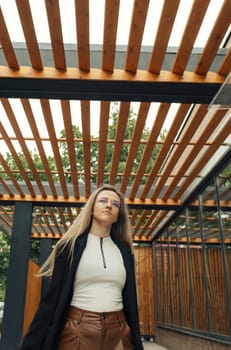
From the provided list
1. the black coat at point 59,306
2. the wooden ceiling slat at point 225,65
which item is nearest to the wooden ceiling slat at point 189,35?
the wooden ceiling slat at point 225,65

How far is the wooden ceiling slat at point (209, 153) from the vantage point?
5.19 m

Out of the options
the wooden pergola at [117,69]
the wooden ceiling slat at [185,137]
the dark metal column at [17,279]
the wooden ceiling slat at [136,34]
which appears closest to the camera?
the wooden ceiling slat at [136,34]

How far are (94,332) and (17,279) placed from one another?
602 cm

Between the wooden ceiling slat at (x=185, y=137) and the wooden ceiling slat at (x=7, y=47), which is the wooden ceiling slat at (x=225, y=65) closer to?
the wooden ceiling slat at (x=185, y=137)

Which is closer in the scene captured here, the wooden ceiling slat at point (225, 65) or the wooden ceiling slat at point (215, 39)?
the wooden ceiling slat at point (215, 39)

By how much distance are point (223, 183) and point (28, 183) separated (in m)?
3.20

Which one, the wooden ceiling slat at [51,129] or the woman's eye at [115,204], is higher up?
the wooden ceiling slat at [51,129]

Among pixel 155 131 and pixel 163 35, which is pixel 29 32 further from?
pixel 155 131

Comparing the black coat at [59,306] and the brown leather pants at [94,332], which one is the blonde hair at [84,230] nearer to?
the black coat at [59,306]

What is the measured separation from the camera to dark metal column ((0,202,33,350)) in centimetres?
700

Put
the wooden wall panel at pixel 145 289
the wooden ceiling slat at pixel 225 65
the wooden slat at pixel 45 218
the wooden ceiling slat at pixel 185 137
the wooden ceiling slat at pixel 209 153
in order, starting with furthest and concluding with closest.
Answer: the wooden wall panel at pixel 145 289
the wooden slat at pixel 45 218
the wooden ceiling slat at pixel 209 153
the wooden ceiling slat at pixel 185 137
the wooden ceiling slat at pixel 225 65

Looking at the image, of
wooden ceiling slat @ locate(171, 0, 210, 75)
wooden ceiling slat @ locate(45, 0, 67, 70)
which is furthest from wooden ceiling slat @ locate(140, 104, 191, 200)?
wooden ceiling slat @ locate(45, 0, 67, 70)

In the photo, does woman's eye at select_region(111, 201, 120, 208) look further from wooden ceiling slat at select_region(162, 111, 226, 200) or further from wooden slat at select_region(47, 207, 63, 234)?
wooden slat at select_region(47, 207, 63, 234)

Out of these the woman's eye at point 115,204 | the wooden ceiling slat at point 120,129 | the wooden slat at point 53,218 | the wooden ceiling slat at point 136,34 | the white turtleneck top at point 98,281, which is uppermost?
the wooden ceiling slat at point 136,34
